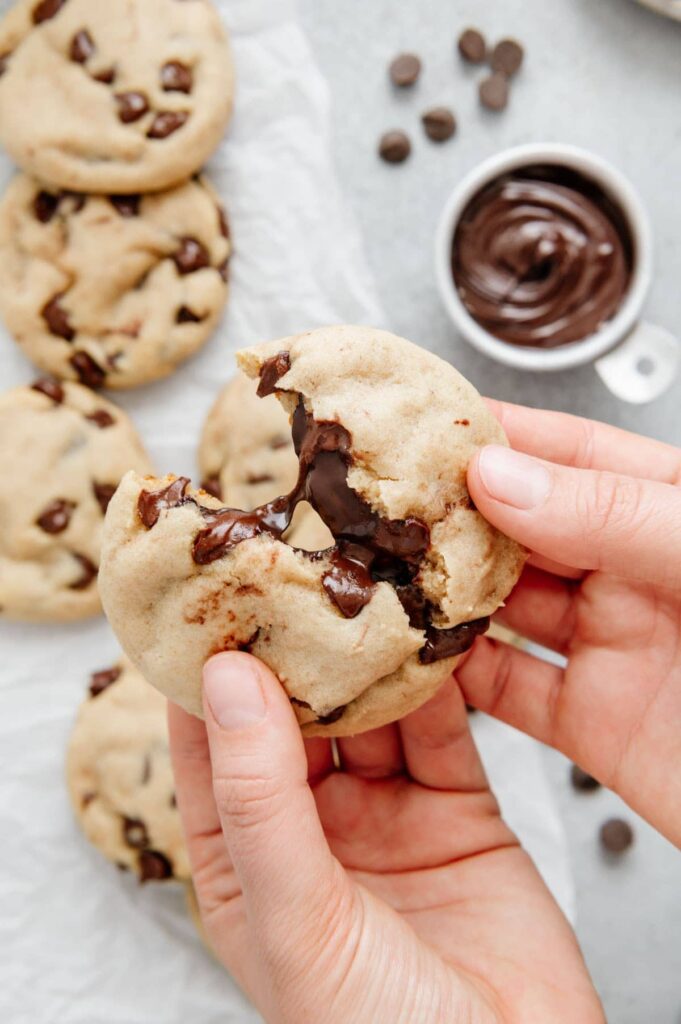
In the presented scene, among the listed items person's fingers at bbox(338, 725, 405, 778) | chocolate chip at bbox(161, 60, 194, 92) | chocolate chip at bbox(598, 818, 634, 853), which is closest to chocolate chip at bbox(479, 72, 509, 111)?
chocolate chip at bbox(161, 60, 194, 92)

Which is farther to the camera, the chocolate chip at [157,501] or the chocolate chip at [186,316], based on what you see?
the chocolate chip at [186,316]

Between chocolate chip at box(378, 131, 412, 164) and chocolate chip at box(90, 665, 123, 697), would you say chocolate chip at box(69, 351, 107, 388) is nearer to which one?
chocolate chip at box(90, 665, 123, 697)

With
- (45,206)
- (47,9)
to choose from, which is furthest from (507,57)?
(45,206)

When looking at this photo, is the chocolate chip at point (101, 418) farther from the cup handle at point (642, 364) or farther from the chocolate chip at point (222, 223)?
the cup handle at point (642, 364)

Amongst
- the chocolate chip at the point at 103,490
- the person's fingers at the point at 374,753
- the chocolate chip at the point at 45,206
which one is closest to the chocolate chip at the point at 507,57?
the chocolate chip at the point at 45,206

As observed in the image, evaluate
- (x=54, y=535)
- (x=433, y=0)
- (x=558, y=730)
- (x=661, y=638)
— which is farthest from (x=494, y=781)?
(x=433, y=0)
